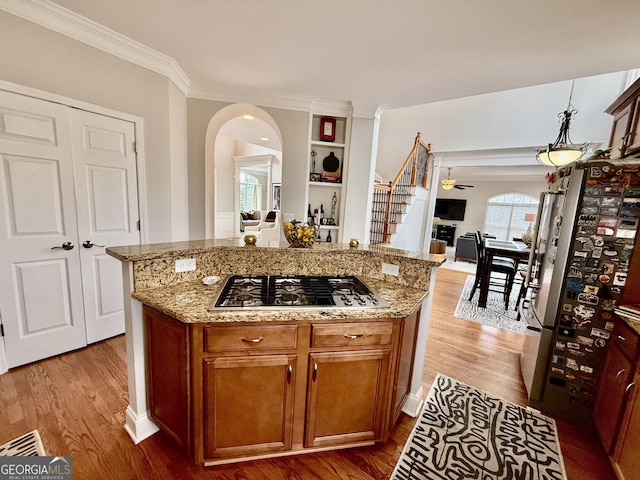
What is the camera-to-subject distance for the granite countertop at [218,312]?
4.05ft

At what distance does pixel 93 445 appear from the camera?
1.53m

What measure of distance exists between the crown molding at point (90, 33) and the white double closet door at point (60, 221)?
545 mm

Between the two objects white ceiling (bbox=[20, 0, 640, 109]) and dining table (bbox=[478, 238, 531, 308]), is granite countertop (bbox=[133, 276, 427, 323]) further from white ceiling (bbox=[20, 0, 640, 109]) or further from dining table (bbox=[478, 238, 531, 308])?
dining table (bbox=[478, 238, 531, 308])

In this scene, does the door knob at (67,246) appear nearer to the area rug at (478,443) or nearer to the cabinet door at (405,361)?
the cabinet door at (405,361)

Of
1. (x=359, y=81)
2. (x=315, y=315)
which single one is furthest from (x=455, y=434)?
(x=359, y=81)

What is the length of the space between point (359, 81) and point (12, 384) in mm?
3894

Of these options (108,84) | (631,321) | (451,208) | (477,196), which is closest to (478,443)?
(631,321)

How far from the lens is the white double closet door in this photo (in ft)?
6.46

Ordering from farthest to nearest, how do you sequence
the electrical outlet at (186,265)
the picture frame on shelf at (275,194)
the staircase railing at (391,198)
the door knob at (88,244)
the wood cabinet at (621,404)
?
the picture frame on shelf at (275,194) < the staircase railing at (391,198) < the door knob at (88,244) < the electrical outlet at (186,265) < the wood cabinet at (621,404)

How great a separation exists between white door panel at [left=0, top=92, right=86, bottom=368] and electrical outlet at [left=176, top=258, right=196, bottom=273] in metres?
1.40

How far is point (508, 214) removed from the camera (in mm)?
10031

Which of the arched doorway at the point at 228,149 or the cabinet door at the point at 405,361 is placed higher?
the arched doorway at the point at 228,149
